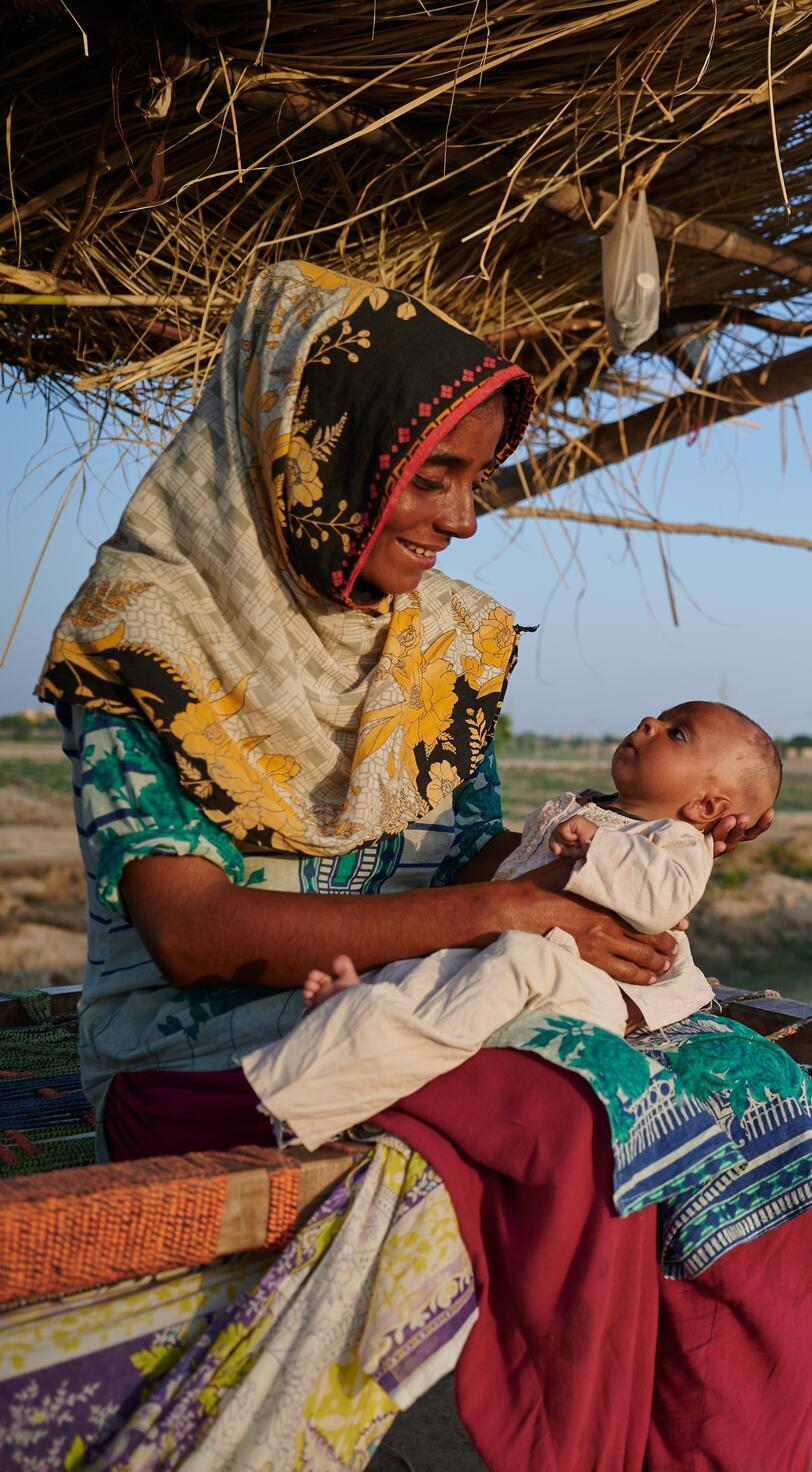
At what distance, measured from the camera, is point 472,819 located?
2.53 m

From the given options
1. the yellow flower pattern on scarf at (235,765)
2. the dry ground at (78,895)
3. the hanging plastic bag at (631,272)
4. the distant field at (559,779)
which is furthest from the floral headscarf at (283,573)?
the distant field at (559,779)

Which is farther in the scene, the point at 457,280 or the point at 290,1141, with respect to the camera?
the point at 457,280

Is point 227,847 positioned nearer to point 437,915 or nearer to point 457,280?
point 437,915

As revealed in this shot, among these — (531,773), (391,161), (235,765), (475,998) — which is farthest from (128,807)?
(531,773)

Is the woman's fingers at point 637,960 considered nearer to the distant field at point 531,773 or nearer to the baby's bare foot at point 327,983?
the baby's bare foot at point 327,983

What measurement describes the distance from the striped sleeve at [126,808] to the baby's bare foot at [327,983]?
277mm

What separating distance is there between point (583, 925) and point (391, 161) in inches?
79.2

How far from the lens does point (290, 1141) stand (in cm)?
169

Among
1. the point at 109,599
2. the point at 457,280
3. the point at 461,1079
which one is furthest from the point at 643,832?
the point at 457,280

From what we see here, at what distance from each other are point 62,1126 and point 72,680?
1016mm

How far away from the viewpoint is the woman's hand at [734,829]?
2293 millimetres

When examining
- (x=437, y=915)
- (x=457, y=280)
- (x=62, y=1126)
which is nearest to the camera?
(x=437, y=915)

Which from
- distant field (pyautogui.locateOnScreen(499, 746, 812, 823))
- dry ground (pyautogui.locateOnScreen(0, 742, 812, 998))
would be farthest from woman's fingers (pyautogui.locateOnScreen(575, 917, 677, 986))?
distant field (pyautogui.locateOnScreen(499, 746, 812, 823))

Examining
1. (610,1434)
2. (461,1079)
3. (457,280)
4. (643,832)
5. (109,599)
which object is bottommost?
(610,1434)
